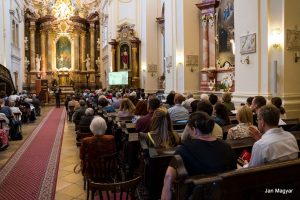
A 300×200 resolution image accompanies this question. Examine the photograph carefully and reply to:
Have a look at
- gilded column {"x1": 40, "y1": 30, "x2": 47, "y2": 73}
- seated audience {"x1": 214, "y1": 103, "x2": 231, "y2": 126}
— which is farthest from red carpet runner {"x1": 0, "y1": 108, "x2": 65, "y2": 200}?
gilded column {"x1": 40, "y1": 30, "x2": 47, "y2": 73}

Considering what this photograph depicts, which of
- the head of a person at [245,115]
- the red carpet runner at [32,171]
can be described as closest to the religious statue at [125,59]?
the red carpet runner at [32,171]

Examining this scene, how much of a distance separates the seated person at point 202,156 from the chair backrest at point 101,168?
6.13 ft

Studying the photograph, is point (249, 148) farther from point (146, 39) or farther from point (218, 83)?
point (146, 39)

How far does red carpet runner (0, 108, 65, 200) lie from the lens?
5137 millimetres

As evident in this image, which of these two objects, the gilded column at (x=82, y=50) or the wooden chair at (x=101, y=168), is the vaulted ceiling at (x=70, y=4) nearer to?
the gilded column at (x=82, y=50)

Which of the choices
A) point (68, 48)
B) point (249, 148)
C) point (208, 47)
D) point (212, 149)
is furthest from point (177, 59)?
point (68, 48)

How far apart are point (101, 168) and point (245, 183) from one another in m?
2.45

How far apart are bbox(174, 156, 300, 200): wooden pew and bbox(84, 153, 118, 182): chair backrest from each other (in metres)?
2.14

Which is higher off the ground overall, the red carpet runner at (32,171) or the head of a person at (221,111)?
the head of a person at (221,111)

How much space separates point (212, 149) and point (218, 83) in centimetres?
1086

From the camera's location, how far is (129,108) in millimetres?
Answer: 7574

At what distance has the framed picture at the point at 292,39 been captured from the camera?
809 centimetres

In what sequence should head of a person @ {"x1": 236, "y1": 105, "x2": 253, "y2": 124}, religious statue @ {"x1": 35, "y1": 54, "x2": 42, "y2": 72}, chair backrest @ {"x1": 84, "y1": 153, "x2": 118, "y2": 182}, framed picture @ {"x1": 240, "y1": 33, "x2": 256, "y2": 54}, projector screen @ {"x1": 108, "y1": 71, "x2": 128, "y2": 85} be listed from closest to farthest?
head of a person @ {"x1": 236, "y1": 105, "x2": 253, "y2": 124}
chair backrest @ {"x1": 84, "y1": 153, "x2": 118, "y2": 182}
framed picture @ {"x1": 240, "y1": 33, "x2": 256, "y2": 54}
projector screen @ {"x1": 108, "y1": 71, "x2": 128, "y2": 85}
religious statue @ {"x1": 35, "y1": 54, "x2": 42, "y2": 72}

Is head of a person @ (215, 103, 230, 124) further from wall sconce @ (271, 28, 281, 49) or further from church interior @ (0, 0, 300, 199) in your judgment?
wall sconce @ (271, 28, 281, 49)
